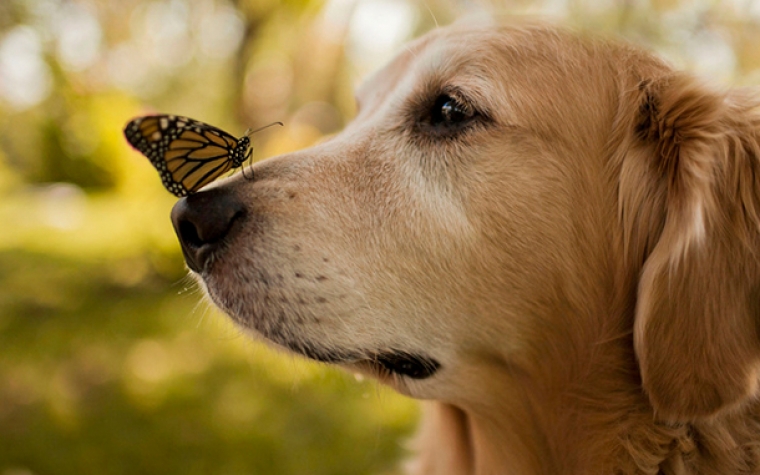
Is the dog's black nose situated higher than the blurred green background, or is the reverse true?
the dog's black nose

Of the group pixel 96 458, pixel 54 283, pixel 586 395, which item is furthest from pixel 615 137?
pixel 54 283

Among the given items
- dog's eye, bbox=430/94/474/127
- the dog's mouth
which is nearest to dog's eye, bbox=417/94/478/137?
dog's eye, bbox=430/94/474/127

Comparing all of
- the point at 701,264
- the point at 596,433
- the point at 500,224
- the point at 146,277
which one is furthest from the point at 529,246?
the point at 146,277

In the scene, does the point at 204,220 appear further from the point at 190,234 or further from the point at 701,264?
the point at 701,264

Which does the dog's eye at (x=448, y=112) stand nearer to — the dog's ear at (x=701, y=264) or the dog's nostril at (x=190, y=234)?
the dog's ear at (x=701, y=264)

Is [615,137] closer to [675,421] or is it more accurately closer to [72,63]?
[675,421]

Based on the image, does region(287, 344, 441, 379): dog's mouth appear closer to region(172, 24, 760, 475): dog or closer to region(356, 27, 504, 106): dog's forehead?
region(172, 24, 760, 475): dog

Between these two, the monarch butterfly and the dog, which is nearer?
the monarch butterfly

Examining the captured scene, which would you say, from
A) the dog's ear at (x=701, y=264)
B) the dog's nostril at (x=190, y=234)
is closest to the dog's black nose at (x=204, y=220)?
the dog's nostril at (x=190, y=234)
